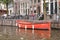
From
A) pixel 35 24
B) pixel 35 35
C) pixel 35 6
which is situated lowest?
pixel 35 35

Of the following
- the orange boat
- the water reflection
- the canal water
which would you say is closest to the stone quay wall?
the orange boat

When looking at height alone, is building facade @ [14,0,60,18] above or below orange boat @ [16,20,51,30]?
above

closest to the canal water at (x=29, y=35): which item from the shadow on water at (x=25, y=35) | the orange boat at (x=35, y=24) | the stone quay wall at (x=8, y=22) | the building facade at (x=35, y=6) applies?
the shadow on water at (x=25, y=35)

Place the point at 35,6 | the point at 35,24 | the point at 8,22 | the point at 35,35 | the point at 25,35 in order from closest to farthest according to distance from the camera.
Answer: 1. the point at 25,35
2. the point at 35,35
3. the point at 35,24
4. the point at 8,22
5. the point at 35,6

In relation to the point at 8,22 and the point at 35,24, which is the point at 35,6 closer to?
the point at 8,22

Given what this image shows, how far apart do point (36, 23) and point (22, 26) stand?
3440 mm

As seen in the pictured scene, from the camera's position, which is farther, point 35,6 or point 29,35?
point 35,6

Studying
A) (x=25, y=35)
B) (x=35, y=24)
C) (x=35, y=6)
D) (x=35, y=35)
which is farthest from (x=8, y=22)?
(x=35, y=35)

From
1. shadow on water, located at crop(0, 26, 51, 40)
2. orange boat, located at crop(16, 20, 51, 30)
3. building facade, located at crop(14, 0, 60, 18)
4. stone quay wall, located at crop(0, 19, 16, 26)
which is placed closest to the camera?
shadow on water, located at crop(0, 26, 51, 40)

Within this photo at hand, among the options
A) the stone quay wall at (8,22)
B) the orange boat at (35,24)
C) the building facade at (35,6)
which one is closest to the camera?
the orange boat at (35,24)

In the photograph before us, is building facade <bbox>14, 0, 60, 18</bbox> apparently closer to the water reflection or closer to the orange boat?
the orange boat

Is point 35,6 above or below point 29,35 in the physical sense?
above

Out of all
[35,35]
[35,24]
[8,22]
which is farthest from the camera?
[8,22]

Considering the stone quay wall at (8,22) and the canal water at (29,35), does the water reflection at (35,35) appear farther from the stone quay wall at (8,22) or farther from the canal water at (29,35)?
the stone quay wall at (8,22)
